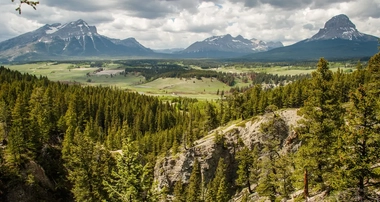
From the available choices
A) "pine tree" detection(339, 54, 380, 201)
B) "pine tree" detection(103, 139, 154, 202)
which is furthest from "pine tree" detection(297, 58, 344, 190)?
"pine tree" detection(103, 139, 154, 202)

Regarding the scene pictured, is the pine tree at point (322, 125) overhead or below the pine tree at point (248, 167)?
overhead

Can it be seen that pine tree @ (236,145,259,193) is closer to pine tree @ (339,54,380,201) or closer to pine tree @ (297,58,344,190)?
pine tree @ (297,58,344,190)

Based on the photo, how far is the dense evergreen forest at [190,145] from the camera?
26.3 meters

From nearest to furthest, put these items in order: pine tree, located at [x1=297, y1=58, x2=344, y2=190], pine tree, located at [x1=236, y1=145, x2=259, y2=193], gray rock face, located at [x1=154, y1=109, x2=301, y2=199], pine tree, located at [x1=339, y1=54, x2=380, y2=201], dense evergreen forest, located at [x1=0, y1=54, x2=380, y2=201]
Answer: pine tree, located at [x1=339, y1=54, x2=380, y2=201] → dense evergreen forest, located at [x1=0, y1=54, x2=380, y2=201] → pine tree, located at [x1=297, y1=58, x2=344, y2=190] → pine tree, located at [x1=236, y1=145, x2=259, y2=193] → gray rock face, located at [x1=154, y1=109, x2=301, y2=199]

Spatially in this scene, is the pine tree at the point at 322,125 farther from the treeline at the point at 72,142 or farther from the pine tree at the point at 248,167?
the pine tree at the point at 248,167

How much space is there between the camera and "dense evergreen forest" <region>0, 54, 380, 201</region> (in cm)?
2633

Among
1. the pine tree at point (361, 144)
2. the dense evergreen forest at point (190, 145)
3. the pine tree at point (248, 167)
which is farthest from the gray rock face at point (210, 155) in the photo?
the pine tree at point (361, 144)

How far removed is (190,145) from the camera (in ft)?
303

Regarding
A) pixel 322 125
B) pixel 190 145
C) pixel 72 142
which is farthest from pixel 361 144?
pixel 72 142

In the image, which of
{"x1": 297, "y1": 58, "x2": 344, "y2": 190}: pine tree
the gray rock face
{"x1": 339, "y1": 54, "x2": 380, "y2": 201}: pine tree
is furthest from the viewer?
the gray rock face

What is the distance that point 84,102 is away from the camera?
123 m

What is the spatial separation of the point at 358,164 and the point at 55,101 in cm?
11009

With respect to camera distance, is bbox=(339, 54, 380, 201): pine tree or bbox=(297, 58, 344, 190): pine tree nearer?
bbox=(339, 54, 380, 201): pine tree

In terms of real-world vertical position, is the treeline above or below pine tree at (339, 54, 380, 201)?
below
